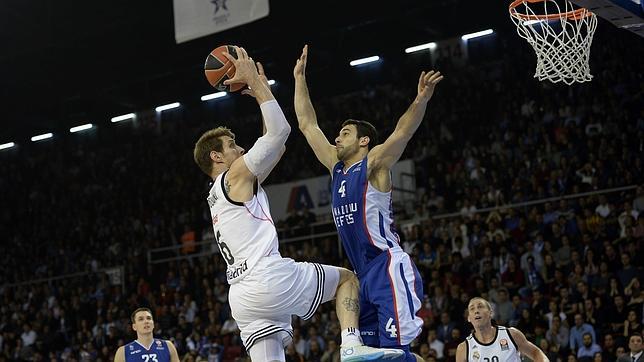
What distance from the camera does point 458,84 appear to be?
76.1 feet

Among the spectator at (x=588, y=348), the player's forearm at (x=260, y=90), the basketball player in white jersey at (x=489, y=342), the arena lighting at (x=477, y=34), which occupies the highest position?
the arena lighting at (x=477, y=34)

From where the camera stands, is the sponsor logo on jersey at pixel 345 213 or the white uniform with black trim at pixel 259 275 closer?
the white uniform with black trim at pixel 259 275

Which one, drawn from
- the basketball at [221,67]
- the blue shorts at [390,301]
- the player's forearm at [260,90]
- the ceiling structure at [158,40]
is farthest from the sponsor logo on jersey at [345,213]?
the ceiling structure at [158,40]

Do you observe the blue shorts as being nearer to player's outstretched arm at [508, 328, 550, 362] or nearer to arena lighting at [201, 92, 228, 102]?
player's outstretched arm at [508, 328, 550, 362]

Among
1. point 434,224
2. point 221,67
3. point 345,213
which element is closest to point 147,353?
A: point 345,213

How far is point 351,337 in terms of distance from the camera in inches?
229

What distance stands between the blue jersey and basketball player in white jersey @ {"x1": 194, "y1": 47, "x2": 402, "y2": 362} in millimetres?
4198

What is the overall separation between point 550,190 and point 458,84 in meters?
6.79

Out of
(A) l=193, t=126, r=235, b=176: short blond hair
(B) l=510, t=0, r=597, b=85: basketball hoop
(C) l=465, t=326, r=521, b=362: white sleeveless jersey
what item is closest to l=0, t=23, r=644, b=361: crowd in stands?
(C) l=465, t=326, r=521, b=362: white sleeveless jersey

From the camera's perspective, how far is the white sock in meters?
5.76

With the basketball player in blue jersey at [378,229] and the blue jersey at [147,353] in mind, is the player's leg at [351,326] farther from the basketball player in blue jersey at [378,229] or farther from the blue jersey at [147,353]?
the blue jersey at [147,353]

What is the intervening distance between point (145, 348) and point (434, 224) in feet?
28.1

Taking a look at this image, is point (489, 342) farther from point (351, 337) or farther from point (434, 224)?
point (434, 224)

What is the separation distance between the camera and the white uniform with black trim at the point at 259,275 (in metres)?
5.75
